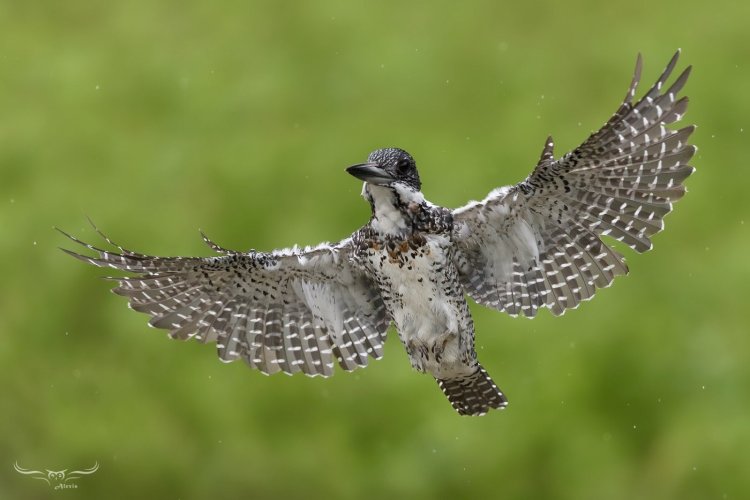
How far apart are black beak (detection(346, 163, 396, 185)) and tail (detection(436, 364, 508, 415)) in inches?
47.0

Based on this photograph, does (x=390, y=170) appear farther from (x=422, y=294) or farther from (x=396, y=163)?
(x=422, y=294)

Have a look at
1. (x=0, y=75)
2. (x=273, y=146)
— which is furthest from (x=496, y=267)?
(x=0, y=75)

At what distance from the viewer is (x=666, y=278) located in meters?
8.22

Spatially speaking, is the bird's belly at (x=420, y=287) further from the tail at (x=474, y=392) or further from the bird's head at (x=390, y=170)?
the tail at (x=474, y=392)

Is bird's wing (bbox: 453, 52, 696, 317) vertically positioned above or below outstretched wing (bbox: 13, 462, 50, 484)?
below

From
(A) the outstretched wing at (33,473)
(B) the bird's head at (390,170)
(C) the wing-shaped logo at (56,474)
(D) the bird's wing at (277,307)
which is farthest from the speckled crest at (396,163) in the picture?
(A) the outstretched wing at (33,473)

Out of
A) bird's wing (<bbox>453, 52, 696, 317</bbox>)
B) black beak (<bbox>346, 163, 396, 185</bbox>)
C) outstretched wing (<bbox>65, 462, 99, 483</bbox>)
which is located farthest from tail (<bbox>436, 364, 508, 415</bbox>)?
outstretched wing (<bbox>65, 462, 99, 483</bbox>)

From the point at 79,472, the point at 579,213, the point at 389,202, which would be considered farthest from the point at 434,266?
the point at 79,472

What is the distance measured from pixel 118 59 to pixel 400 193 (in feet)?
17.9

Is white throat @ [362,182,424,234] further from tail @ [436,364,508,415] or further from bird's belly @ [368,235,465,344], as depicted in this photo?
tail @ [436,364,508,415]

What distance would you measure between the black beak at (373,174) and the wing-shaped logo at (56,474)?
5.10 metres

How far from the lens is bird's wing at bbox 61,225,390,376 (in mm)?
4914

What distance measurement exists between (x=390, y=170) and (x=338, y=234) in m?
3.73

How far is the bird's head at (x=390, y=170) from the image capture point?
4.29 metres
